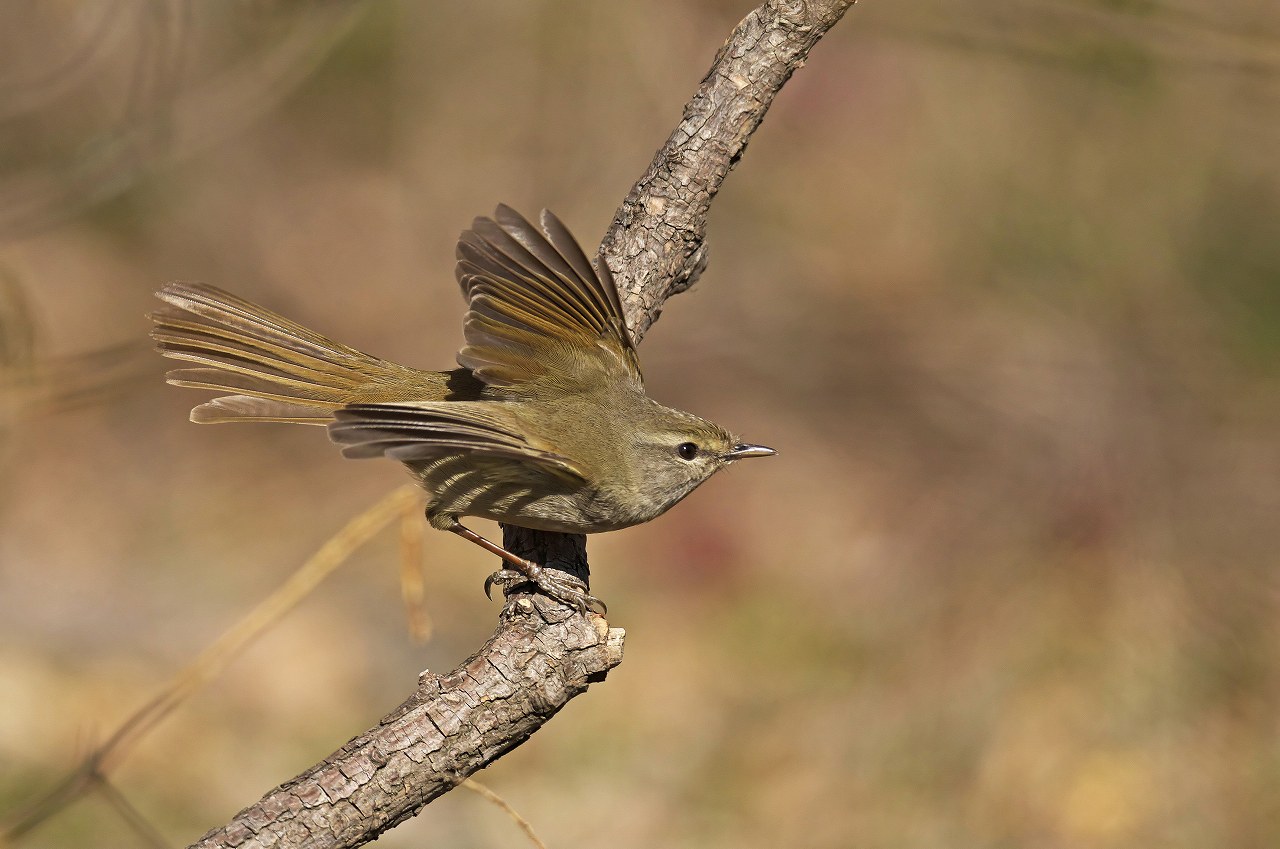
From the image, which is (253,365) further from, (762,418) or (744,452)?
(762,418)

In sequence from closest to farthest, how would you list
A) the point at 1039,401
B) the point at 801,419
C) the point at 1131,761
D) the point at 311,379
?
the point at 311,379 → the point at 1131,761 → the point at 1039,401 → the point at 801,419

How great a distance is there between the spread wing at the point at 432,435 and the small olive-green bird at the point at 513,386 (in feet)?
0.06

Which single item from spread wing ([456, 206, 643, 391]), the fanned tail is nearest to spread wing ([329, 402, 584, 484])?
spread wing ([456, 206, 643, 391])

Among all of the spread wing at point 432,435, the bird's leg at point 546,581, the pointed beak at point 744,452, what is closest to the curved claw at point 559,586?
A: the bird's leg at point 546,581

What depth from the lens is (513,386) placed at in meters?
3.59

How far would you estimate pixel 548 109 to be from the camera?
7.50 metres

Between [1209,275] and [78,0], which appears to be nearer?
[78,0]

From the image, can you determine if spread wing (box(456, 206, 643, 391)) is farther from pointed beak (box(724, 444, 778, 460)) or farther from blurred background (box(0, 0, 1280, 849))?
blurred background (box(0, 0, 1280, 849))

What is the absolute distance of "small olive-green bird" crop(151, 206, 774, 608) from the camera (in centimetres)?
339

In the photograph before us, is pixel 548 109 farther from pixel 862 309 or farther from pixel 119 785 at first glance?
pixel 119 785

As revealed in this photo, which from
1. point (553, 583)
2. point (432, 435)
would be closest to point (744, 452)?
point (553, 583)

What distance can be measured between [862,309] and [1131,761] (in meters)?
3.13

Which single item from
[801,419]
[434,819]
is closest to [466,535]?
[434,819]

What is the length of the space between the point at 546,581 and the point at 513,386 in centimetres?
72
